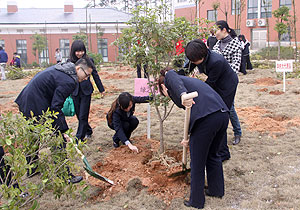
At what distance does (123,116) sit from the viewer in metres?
4.43

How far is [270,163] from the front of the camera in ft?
12.9

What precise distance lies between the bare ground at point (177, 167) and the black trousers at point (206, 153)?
0.15m

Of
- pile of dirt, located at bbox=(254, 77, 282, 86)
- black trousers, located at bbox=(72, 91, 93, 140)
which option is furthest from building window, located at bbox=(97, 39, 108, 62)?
black trousers, located at bbox=(72, 91, 93, 140)

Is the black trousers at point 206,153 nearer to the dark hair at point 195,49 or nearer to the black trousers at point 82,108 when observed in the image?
the dark hair at point 195,49

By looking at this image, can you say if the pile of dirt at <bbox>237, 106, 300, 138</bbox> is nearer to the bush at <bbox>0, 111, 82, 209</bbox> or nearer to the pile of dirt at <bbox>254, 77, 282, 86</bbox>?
the pile of dirt at <bbox>254, 77, 282, 86</bbox>

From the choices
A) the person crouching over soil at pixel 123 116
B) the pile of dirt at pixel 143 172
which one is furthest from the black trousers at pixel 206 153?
the person crouching over soil at pixel 123 116

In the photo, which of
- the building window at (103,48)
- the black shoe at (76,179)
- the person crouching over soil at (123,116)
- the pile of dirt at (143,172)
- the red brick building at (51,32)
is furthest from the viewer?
the building window at (103,48)

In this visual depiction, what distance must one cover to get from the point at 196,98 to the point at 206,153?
0.52 metres

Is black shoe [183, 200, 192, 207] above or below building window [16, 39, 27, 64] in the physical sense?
below

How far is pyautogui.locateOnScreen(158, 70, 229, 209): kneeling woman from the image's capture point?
2.74 metres

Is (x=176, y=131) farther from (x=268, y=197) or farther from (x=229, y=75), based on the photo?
(x=268, y=197)

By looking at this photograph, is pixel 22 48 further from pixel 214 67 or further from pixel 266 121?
pixel 214 67

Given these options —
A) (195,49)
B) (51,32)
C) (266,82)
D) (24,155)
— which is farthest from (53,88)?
(51,32)

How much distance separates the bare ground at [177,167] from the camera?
10.3 ft
